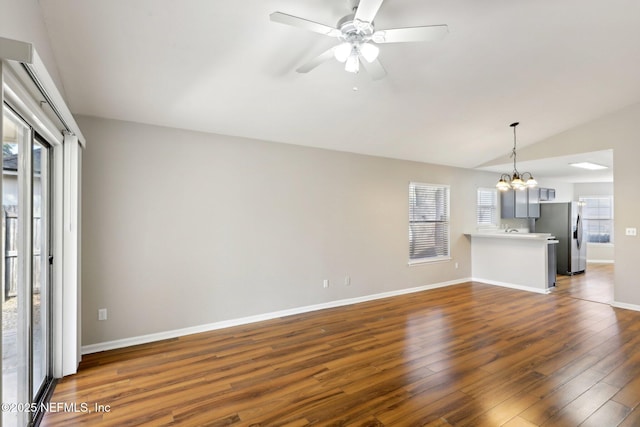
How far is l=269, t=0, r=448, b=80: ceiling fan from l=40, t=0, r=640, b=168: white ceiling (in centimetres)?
42

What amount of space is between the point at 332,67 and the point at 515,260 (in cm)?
542

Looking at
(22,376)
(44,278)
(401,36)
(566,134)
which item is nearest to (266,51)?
(401,36)

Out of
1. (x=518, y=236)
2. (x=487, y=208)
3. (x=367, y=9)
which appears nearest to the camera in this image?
(x=367, y=9)

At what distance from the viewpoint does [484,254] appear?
22.0 ft

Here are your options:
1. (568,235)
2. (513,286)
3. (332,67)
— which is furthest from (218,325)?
(568,235)

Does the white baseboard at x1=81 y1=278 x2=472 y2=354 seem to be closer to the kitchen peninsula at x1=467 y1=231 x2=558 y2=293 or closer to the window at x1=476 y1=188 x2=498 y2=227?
the kitchen peninsula at x1=467 y1=231 x2=558 y2=293

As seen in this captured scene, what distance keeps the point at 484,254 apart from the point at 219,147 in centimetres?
578

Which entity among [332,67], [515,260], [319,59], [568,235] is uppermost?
[332,67]

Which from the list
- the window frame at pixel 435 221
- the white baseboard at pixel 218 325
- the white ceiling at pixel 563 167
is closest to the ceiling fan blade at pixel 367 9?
the white baseboard at pixel 218 325

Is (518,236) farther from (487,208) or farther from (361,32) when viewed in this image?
(361,32)

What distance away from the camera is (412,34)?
6.64 ft

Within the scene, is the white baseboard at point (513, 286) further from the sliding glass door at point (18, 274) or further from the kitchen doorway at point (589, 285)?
the sliding glass door at point (18, 274)

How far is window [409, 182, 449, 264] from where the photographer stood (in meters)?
6.03

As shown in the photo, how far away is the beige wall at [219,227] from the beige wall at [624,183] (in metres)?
3.26
